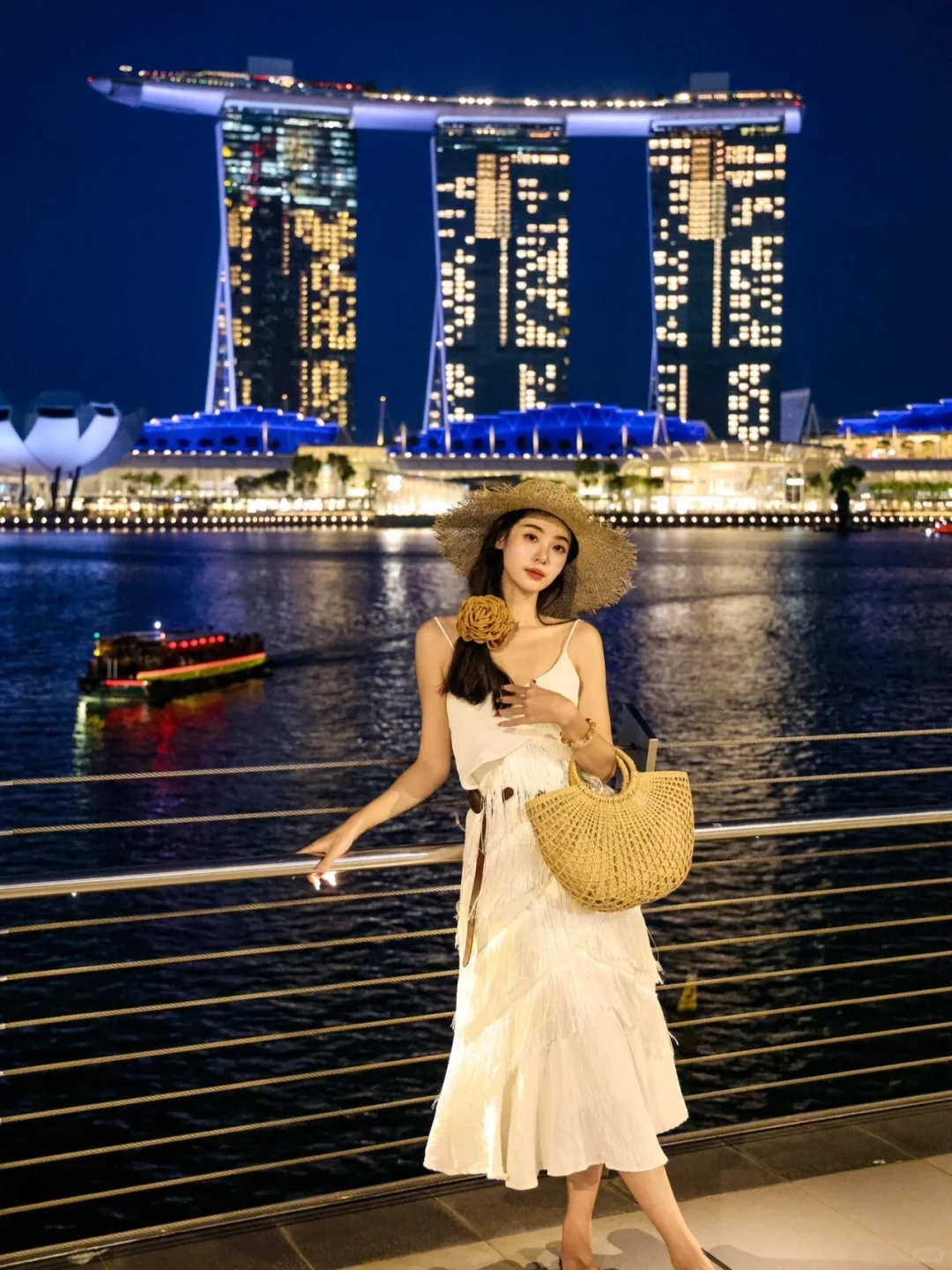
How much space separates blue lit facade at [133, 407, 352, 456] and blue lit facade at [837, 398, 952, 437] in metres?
47.7

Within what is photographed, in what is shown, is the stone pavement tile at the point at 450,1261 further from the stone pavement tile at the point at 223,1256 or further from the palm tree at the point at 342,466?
the palm tree at the point at 342,466

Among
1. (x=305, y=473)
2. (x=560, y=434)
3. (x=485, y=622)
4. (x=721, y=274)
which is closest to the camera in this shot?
(x=485, y=622)

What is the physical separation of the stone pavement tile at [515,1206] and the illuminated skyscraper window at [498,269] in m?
109

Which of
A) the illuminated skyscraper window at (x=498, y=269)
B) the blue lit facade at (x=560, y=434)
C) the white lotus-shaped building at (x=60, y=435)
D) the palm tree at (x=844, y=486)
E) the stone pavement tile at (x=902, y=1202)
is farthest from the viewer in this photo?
the illuminated skyscraper window at (x=498, y=269)

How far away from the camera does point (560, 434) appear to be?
111 meters

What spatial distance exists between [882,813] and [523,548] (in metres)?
1.07

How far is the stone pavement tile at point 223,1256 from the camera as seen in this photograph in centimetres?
238

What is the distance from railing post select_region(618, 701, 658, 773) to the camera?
244cm

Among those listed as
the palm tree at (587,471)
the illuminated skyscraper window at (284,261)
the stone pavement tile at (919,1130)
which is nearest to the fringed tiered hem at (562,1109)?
the stone pavement tile at (919,1130)

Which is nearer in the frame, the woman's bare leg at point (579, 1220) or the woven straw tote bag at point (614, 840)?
the woven straw tote bag at point (614, 840)

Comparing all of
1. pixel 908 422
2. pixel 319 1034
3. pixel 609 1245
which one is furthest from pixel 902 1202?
pixel 908 422

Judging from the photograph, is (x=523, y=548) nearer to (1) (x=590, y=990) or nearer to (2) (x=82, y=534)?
(1) (x=590, y=990)

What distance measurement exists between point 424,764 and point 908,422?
5107 inches

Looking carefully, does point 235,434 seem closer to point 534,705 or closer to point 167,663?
point 167,663
